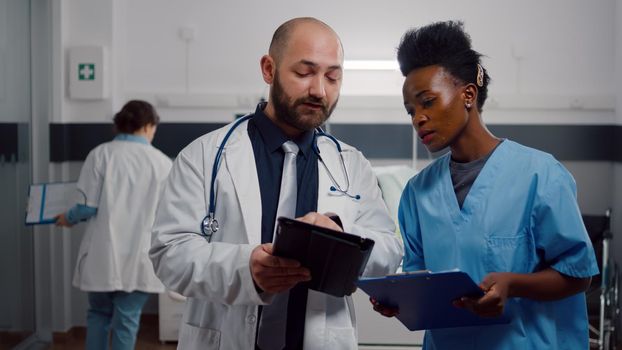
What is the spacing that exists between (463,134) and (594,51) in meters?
3.41

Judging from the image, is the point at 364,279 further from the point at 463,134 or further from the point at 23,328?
the point at 23,328

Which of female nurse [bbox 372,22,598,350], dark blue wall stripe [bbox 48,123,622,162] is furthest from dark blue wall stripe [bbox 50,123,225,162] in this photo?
female nurse [bbox 372,22,598,350]

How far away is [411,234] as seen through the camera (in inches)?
65.2

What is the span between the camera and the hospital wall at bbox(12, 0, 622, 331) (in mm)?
4520

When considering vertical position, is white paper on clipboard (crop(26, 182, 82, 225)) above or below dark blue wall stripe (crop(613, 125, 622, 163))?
below

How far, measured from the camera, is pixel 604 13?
15.0 ft

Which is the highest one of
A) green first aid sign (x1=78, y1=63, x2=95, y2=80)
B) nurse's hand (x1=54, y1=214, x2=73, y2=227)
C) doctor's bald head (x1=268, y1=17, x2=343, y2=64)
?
doctor's bald head (x1=268, y1=17, x2=343, y2=64)

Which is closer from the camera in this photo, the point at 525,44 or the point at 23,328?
the point at 23,328

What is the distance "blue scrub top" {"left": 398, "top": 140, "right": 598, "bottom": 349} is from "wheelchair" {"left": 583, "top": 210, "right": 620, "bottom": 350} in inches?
95.3

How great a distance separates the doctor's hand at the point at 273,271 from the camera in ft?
4.32

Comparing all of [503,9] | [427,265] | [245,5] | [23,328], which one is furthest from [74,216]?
[503,9]

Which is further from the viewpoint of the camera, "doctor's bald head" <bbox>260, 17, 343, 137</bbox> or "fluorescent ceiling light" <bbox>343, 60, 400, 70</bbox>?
"fluorescent ceiling light" <bbox>343, 60, 400, 70</bbox>

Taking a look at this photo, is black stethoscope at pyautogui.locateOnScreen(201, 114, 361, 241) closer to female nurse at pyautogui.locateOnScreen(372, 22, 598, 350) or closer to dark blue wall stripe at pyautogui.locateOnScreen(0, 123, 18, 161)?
female nurse at pyautogui.locateOnScreen(372, 22, 598, 350)

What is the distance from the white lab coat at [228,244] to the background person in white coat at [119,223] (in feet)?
6.22
